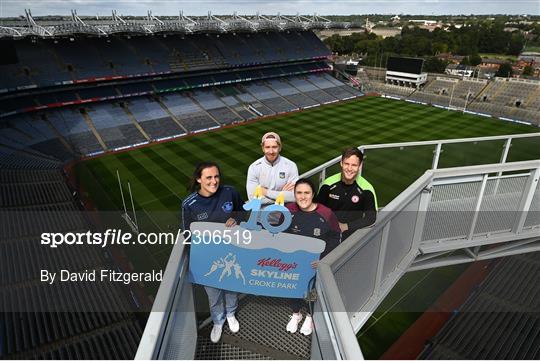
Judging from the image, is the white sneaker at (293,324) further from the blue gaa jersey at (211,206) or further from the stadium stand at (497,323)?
the stadium stand at (497,323)

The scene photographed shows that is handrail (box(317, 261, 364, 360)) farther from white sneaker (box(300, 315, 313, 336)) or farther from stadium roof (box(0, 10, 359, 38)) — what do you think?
stadium roof (box(0, 10, 359, 38))

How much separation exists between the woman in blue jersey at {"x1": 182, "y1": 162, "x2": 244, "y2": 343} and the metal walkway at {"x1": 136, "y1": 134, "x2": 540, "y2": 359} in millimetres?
193

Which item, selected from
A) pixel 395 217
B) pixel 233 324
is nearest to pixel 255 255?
pixel 233 324

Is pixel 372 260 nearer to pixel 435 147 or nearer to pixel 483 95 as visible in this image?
pixel 435 147

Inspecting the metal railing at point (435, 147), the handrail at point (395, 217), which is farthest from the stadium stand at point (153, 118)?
the handrail at point (395, 217)

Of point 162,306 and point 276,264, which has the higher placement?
point 162,306

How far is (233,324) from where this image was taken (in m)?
3.47

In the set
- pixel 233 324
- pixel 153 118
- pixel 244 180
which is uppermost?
pixel 233 324

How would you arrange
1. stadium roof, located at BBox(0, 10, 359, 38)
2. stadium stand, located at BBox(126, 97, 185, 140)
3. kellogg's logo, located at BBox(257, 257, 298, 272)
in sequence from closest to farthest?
kellogg's logo, located at BBox(257, 257, 298, 272)
stadium roof, located at BBox(0, 10, 359, 38)
stadium stand, located at BBox(126, 97, 185, 140)

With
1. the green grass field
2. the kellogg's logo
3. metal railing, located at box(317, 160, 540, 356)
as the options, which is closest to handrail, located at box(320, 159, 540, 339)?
metal railing, located at box(317, 160, 540, 356)

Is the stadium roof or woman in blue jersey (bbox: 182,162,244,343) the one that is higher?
the stadium roof

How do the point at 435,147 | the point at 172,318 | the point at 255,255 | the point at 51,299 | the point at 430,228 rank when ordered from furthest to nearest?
1. the point at 51,299
2. the point at 435,147
3. the point at 430,228
4. the point at 255,255
5. the point at 172,318

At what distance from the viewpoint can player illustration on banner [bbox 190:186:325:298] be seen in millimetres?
3012

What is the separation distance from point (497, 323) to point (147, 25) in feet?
129
